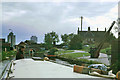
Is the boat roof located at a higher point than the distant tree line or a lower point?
lower

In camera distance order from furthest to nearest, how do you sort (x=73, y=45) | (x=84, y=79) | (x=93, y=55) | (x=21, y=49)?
(x=73, y=45), (x=93, y=55), (x=21, y=49), (x=84, y=79)

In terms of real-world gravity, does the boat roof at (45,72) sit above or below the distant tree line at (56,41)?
below

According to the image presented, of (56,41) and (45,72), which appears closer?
(45,72)

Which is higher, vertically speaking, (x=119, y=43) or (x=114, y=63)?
(x=119, y=43)

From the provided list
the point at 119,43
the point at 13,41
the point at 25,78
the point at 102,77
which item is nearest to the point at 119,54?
the point at 119,43

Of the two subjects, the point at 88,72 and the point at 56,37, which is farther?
the point at 56,37

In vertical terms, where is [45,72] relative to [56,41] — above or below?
below

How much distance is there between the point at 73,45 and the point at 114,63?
36.3m

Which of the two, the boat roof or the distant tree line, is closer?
the boat roof

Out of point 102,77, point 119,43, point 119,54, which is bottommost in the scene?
point 102,77

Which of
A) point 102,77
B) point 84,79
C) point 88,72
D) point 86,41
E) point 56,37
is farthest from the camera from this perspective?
point 86,41

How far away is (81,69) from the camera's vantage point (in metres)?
11.5

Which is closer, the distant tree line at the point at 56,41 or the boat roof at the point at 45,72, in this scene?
the boat roof at the point at 45,72

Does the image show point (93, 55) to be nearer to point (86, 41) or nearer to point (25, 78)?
point (25, 78)
